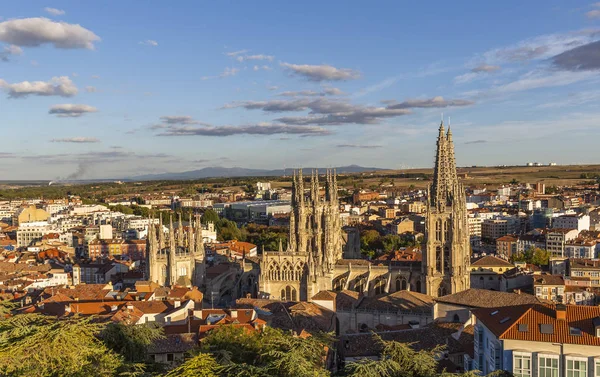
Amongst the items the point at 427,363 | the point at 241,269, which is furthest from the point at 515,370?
the point at 241,269

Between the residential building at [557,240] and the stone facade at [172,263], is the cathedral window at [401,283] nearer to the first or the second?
the stone facade at [172,263]

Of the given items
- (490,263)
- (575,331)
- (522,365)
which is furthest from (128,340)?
(490,263)

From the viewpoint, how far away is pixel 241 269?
62250 millimetres

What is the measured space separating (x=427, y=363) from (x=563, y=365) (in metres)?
6.86

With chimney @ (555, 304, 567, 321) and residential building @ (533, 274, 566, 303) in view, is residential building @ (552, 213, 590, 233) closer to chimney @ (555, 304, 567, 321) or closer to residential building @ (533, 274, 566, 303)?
residential building @ (533, 274, 566, 303)

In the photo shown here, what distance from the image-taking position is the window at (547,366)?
24.6m

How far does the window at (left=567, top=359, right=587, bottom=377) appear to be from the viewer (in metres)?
24.2

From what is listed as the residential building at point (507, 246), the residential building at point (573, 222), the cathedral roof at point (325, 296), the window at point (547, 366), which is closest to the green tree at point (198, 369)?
the window at point (547, 366)

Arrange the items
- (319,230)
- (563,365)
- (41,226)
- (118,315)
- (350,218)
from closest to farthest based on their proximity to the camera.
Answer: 1. (563,365)
2. (118,315)
3. (319,230)
4. (41,226)
5. (350,218)

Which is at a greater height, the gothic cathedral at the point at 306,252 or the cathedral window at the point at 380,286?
the gothic cathedral at the point at 306,252

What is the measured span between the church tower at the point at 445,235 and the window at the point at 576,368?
87.3 feet

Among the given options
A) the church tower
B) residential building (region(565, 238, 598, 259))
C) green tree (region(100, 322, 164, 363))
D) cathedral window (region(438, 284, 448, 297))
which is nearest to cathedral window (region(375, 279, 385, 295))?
the church tower

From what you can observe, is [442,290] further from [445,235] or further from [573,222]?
[573,222]

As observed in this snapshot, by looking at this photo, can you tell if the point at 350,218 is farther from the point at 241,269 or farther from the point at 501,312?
the point at 501,312
